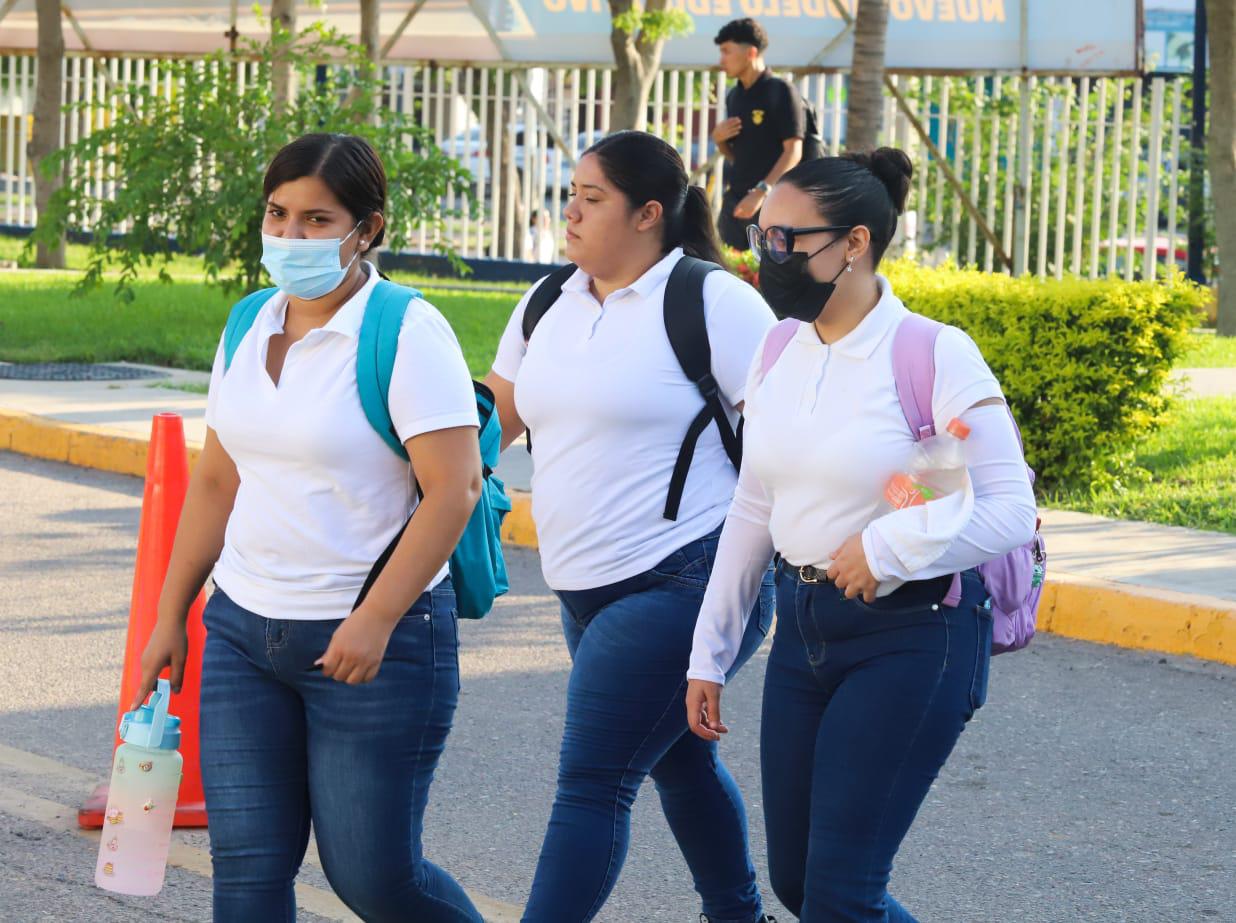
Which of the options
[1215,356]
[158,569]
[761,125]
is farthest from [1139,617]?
[1215,356]

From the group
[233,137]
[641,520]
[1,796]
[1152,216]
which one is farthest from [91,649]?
[1152,216]

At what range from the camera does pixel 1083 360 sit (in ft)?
31.0

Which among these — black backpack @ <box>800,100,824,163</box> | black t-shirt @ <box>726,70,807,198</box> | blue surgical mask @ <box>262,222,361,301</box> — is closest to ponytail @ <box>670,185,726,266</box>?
blue surgical mask @ <box>262,222,361,301</box>

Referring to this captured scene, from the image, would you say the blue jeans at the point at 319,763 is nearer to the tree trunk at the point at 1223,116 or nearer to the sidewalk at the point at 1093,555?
the sidewalk at the point at 1093,555

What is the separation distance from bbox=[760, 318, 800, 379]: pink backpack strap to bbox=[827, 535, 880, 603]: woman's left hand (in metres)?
0.43

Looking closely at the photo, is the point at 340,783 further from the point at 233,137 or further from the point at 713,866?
the point at 233,137

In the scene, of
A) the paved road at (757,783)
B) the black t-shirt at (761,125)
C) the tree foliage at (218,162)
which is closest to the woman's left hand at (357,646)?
the paved road at (757,783)

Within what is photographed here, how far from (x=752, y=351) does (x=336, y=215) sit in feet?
2.99

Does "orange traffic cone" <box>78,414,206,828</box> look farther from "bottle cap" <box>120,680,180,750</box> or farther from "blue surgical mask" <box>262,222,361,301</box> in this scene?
"blue surgical mask" <box>262,222,361,301</box>

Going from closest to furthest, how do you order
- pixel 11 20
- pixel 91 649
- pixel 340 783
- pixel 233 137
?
pixel 340 783
pixel 91 649
pixel 233 137
pixel 11 20

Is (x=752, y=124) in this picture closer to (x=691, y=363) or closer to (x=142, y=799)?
(x=691, y=363)

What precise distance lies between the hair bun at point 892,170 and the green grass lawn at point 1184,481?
5.54 metres

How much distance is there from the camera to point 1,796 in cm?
518

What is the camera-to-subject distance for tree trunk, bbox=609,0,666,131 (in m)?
16.3
